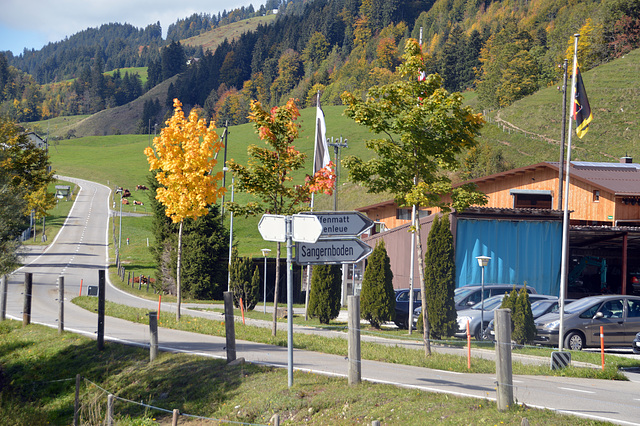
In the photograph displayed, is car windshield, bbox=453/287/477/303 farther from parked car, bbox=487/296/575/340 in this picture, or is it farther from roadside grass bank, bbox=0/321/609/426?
roadside grass bank, bbox=0/321/609/426

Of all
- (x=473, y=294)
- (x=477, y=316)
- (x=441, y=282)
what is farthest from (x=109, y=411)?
(x=473, y=294)

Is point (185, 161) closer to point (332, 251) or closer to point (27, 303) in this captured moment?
point (27, 303)

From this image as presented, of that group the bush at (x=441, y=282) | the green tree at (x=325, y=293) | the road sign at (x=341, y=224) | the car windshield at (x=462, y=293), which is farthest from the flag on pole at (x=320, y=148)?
the road sign at (x=341, y=224)

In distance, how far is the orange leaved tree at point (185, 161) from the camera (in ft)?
65.9

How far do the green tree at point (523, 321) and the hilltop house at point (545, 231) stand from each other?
27.8 ft

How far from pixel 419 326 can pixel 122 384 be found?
1153cm

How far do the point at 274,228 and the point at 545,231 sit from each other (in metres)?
23.6

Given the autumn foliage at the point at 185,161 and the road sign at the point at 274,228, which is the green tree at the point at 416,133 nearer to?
the road sign at the point at 274,228

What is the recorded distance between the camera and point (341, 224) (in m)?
8.73

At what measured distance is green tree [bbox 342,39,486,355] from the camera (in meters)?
14.6

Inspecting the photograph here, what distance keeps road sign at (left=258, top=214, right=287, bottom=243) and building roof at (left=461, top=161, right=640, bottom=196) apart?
29.7 metres

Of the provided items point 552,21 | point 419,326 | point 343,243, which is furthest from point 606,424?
point 552,21

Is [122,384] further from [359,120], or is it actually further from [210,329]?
[359,120]

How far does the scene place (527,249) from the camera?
29172 mm
